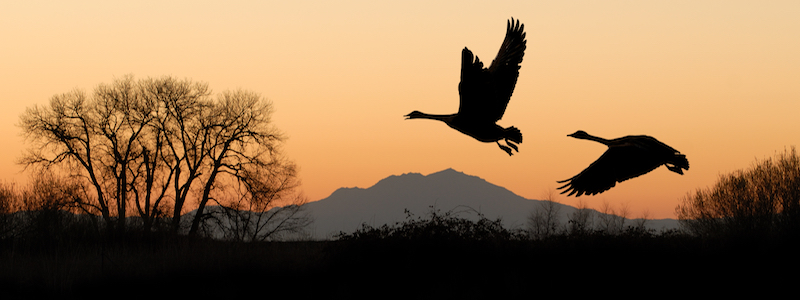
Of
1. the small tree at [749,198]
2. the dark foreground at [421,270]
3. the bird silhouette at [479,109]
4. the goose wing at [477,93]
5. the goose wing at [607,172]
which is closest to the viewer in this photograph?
the bird silhouette at [479,109]

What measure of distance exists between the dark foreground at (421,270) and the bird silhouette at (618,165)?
1022 centimetres

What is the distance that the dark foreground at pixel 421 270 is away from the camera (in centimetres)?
1734

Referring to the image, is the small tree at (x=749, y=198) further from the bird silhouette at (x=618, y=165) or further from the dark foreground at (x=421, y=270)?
the bird silhouette at (x=618, y=165)

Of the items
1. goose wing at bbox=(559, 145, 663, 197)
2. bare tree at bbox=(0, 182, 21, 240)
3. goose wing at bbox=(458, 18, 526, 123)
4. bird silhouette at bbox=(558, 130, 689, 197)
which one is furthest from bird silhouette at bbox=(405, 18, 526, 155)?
bare tree at bbox=(0, 182, 21, 240)

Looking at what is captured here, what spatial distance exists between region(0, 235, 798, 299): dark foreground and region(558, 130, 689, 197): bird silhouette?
33.5ft

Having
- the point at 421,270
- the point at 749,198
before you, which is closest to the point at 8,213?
the point at 421,270

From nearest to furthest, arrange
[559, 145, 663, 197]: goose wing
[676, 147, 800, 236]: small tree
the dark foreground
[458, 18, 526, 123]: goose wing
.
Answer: [458, 18, 526, 123]: goose wing → [559, 145, 663, 197]: goose wing → the dark foreground → [676, 147, 800, 236]: small tree

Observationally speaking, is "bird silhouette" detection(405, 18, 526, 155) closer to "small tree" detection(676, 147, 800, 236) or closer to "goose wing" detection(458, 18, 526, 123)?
"goose wing" detection(458, 18, 526, 123)

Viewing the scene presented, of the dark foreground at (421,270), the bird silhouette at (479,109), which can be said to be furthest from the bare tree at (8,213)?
the bird silhouette at (479,109)

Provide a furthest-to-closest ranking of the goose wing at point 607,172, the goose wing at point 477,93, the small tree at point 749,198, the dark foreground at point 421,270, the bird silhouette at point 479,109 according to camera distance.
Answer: the small tree at point 749,198 → the dark foreground at point 421,270 → the goose wing at point 607,172 → the goose wing at point 477,93 → the bird silhouette at point 479,109

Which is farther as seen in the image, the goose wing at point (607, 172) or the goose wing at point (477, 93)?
the goose wing at point (607, 172)

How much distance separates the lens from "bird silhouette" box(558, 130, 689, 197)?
5672 mm

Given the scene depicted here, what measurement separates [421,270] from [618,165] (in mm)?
11791

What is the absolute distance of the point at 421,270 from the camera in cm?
1814
